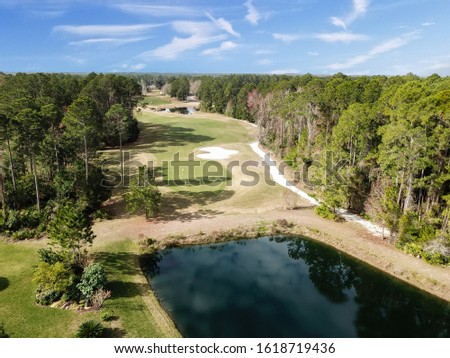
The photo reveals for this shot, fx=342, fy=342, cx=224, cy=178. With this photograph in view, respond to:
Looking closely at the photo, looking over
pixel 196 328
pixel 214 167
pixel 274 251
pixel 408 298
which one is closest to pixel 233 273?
pixel 274 251

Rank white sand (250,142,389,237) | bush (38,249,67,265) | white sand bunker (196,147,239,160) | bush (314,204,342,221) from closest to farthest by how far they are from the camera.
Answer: bush (38,249,67,265)
white sand (250,142,389,237)
bush (314,204,342,221)
white sand bunker (196,147,239,160)

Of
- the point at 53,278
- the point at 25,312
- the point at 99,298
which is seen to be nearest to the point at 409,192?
the point at 99,298

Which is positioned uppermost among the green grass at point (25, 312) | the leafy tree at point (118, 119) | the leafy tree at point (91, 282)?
the leafy tree at point (118, 119)

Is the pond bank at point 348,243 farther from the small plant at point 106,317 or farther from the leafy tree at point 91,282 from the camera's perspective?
the small plant at point 106,317

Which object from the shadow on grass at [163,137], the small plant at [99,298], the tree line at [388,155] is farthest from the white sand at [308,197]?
the small plant at [99,298]

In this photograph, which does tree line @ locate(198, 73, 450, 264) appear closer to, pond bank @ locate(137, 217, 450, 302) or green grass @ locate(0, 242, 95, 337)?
pond bank @ locate(137, 217, 450, 302)

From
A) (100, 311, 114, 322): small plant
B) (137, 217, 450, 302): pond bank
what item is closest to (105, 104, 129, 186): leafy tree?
(137, 217, 450, 302): pond bank
